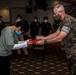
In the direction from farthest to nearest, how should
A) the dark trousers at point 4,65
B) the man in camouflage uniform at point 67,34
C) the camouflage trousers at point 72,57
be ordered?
1. the dark trousers at point 4,65
2. the camouflage trousers at point 72,57
3. the man in camouflage uniform at point 67,34

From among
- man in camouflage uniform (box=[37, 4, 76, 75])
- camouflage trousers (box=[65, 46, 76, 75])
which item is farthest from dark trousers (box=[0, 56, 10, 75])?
camouflage trousers (box=[65, 46, 76, 75])

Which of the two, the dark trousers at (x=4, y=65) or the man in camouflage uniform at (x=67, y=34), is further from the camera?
the dark trousers at (x=4, y=65)

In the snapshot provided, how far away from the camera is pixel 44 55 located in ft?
27.7

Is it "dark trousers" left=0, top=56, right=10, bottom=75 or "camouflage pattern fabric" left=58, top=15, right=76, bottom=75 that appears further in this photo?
"dark trousers" left=0, top=56, right=10, bottom=75

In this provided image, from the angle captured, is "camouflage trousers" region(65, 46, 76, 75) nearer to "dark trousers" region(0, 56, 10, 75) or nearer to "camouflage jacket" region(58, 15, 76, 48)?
"camouflage jacket" region(58, 15, 76, 48)

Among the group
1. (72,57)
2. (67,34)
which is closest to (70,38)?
(67,34)

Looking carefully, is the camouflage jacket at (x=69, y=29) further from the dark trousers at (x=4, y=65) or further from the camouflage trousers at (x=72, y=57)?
the dark trousers at (x=4, y=65)

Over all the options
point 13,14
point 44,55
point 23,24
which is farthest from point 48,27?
point 13,14

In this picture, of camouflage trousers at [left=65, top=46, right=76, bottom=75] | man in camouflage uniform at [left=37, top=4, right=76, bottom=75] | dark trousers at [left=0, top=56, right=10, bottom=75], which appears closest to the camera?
man in camouflage uniform at [left=37, top=4, right=76, bottom=75]

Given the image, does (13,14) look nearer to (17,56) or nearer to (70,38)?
(17,56)

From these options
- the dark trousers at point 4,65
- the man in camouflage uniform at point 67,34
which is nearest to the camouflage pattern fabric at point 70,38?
the man in camouflage uniform at point 67,34

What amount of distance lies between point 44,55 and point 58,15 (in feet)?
16.9

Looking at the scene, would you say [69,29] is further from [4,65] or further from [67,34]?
[4,65]

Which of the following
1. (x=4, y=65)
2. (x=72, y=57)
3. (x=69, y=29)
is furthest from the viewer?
(x=4, y=65)
